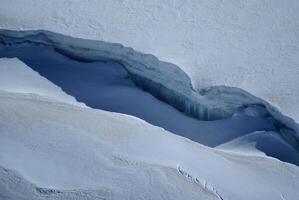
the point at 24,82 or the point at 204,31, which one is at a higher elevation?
the point at 204,31

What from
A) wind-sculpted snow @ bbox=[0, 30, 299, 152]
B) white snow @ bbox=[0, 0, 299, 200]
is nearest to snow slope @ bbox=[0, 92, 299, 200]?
white snow @ bbox=[0, 0, 299, 200]

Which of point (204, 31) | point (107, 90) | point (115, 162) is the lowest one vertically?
point (115, 162)

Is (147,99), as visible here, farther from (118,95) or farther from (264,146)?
(264,146)

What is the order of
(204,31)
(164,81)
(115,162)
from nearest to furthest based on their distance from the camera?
(115,162), (164,81), (204,31)

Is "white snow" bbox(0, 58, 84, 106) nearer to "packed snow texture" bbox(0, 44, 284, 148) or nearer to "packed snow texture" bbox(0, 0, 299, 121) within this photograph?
"packed snow texture" bbox(0, 44, 284, 148)

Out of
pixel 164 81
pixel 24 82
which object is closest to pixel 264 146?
pixel 164 81

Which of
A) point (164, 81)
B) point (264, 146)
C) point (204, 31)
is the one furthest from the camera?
point (204, 31)

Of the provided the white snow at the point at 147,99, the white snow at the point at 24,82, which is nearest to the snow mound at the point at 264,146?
the white snow at the point at 147,99

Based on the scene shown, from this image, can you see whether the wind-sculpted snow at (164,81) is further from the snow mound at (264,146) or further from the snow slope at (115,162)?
the snow slope at (115,162)

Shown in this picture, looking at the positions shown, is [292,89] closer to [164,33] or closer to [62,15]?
[164,33]
